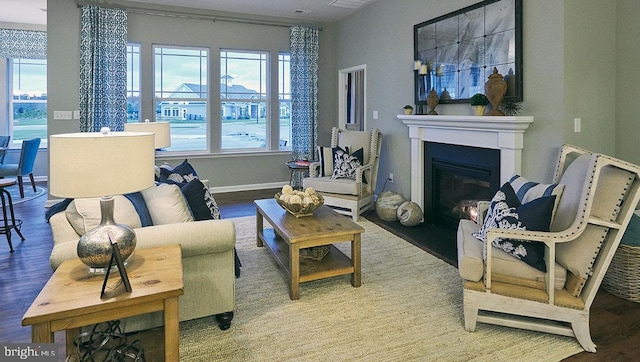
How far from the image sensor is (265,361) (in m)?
2.02

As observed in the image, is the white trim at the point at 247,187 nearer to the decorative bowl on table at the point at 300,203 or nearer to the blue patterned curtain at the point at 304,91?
the blue patterned curtain at the point at 304,91

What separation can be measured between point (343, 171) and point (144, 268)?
11.3 feet

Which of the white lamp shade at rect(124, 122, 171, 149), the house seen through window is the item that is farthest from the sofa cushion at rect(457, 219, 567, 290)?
the house seen through window

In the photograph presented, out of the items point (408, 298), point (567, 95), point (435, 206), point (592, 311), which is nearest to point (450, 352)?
point (408, 298)

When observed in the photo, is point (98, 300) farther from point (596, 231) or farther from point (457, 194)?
point (457, 194)

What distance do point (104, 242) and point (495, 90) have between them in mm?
3141

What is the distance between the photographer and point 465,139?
3.91 metres

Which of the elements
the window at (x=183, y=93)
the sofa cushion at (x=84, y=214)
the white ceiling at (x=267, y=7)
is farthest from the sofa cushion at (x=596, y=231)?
the window at (x=183, y=93)

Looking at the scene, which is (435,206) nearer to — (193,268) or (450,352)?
(450,352)

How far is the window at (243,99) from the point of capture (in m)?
6.47

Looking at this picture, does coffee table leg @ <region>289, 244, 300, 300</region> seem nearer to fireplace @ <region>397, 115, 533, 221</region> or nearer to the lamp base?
the lamp base

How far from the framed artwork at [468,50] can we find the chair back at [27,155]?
5751 millimetres

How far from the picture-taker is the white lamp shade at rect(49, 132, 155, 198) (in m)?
1.53

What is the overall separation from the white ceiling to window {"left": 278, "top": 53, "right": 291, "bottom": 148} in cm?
73
